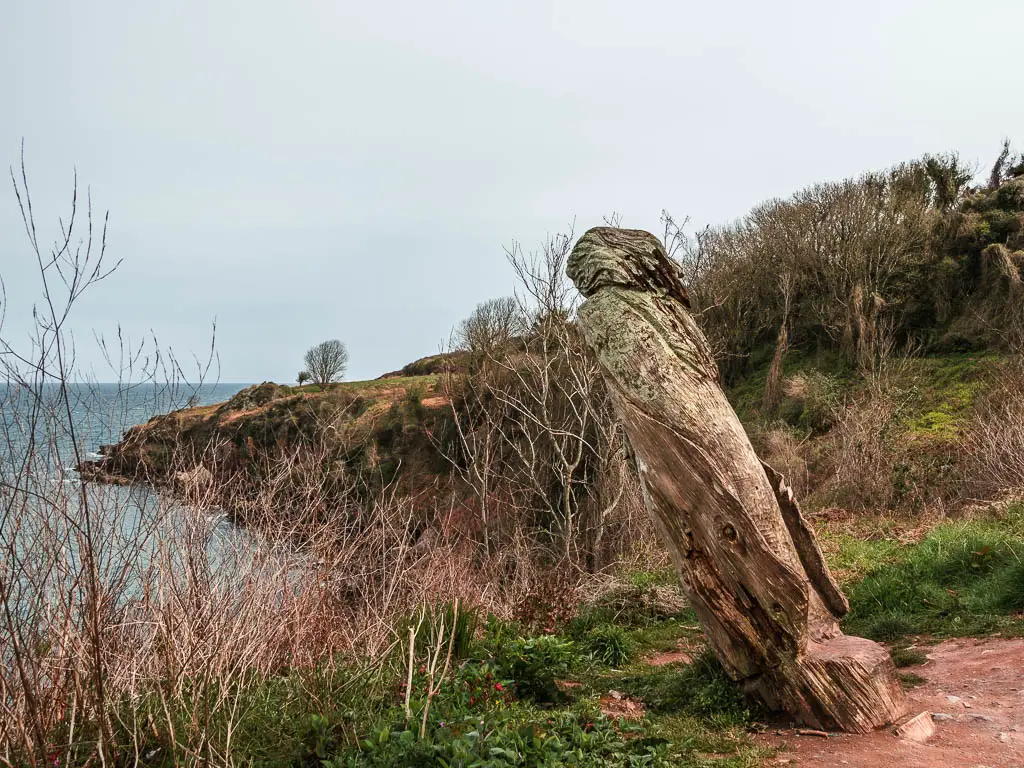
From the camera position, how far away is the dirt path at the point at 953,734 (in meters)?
3.54

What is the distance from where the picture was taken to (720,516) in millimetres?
4203

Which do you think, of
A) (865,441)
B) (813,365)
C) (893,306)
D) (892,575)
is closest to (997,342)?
(893,306)

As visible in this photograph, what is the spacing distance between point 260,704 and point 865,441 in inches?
515

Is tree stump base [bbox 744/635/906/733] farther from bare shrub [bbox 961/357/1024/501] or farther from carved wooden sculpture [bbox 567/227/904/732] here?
bare shrub [bbox 961/357/1024/501]

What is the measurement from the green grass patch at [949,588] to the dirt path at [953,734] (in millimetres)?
862

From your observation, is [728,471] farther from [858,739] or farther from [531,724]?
[531,724]

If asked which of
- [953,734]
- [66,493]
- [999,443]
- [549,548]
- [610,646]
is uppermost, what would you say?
[66,493]

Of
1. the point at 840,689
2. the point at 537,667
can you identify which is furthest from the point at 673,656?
the point at 840,689

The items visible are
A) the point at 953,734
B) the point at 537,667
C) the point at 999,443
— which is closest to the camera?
the point at 953,734

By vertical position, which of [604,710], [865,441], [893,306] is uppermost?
[893,306]

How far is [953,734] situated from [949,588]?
309 centimetres

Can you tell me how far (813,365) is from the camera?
2277cm

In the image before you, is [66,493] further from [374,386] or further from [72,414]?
[374,386]

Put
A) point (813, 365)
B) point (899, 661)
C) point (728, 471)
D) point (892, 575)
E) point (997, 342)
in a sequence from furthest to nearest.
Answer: point (813, 365) → point (997, 342) → point (892, 575) → point (899, 661) → point (728, 471)
